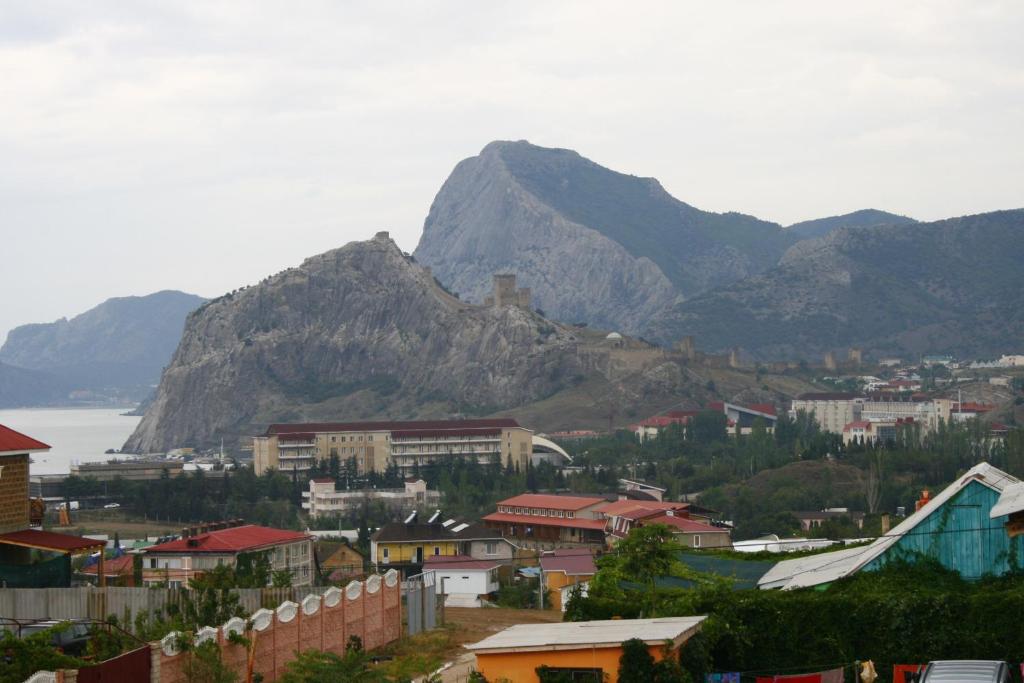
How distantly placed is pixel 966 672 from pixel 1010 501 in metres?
4.04

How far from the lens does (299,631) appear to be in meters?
24.6

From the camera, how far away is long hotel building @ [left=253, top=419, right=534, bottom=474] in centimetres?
13775

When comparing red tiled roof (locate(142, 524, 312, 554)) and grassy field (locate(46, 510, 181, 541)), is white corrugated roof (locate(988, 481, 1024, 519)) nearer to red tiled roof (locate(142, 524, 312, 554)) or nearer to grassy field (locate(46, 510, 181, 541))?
red tiled roof (locate(142, 524, 312, 554))

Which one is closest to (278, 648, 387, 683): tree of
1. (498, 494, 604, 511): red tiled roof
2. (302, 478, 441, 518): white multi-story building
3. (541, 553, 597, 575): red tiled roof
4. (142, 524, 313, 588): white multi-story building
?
(142, 524, 313, 588): white multi-story building

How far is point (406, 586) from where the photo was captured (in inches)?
1256

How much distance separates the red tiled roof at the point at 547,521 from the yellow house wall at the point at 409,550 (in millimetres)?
8522

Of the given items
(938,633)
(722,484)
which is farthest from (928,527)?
(722,484)

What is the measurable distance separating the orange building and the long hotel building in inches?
4491

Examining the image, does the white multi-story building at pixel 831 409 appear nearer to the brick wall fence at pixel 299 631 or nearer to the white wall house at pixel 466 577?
the white wall house at pixel 466 577

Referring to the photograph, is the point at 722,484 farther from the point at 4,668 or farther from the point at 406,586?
the point at 4,668

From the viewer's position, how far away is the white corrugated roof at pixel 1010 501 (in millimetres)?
21508

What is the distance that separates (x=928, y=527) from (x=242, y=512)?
249 feet

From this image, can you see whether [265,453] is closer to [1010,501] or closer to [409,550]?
[409,550]

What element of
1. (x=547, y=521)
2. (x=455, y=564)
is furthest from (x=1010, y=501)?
(x=547, y=521)
